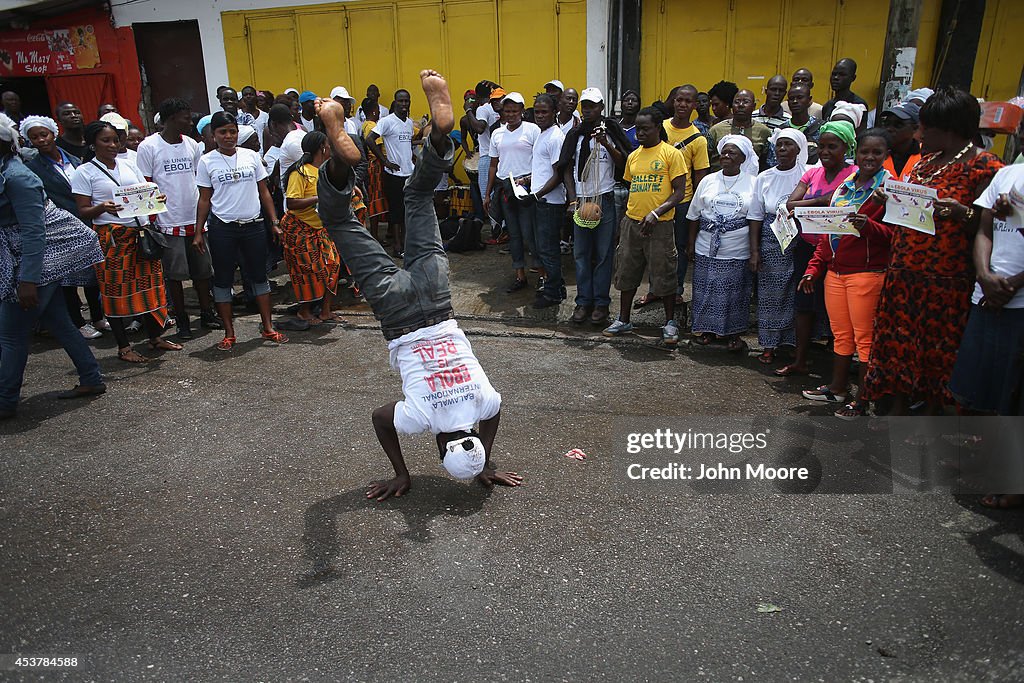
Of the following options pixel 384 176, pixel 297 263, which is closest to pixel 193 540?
pixel 297 263

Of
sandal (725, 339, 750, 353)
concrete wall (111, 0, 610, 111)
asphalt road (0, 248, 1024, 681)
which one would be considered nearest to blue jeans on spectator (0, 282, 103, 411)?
asphalt road (0, 248, 1024, 681)

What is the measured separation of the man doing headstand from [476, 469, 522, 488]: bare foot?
0.30 m

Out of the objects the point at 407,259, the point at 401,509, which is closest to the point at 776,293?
the point at 407,259

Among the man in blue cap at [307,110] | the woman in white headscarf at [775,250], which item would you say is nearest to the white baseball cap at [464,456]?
the woman in white headscarf at [775,250]

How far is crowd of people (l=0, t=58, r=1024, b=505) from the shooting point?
430 centimetres

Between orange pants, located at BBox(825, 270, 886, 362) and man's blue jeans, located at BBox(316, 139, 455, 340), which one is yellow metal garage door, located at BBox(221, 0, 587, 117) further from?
man's blue jeans, located at BBox(316, 139, 455, 340)

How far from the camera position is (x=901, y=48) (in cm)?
670

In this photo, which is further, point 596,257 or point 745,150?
point 596,257

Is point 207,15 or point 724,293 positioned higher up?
point 207,15

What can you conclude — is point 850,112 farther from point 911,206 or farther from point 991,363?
point 991,363

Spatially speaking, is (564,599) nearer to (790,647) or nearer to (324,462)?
(790,647)

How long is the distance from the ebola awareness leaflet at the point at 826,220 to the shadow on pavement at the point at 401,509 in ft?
9.51

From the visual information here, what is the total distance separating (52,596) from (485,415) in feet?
7.46

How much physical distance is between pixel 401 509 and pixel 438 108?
220 centimetres
